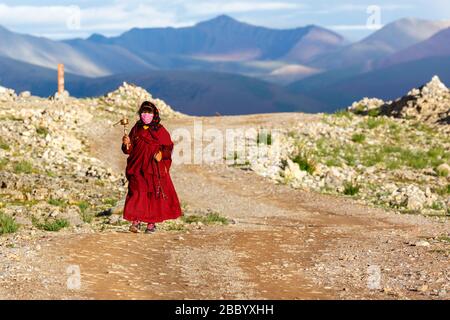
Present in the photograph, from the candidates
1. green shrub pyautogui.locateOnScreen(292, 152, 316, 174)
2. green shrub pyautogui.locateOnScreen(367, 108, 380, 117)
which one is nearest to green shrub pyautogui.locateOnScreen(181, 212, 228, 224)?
green shrub pyautogui.locateOnScreen(292, 152, 316, 174)

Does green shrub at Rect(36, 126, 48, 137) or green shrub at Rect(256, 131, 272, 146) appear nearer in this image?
green shrub at Rect(36, 126, 48, 137)

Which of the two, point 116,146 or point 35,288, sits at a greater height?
point 116,146

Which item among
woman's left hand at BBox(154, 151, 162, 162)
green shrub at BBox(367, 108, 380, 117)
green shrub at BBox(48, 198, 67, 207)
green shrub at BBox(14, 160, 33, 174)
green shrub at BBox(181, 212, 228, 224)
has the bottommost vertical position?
green shrub at BBox(181, 212, 228, 224)

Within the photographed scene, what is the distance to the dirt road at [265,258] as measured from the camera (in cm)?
988

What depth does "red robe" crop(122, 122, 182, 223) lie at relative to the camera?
13180 mm

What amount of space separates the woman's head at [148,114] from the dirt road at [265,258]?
6.38 ft

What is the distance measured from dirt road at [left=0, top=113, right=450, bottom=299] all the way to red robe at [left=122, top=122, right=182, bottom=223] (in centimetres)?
49

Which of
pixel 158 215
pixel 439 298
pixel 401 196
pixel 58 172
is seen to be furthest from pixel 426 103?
pixel 439 298

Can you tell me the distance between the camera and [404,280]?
1078cm

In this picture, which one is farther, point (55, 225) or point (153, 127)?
point (55, 225)

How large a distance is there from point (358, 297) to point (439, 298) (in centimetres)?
93

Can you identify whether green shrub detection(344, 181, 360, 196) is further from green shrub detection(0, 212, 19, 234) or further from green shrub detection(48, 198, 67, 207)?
green shrub detection(0, 212, 19, 234)
